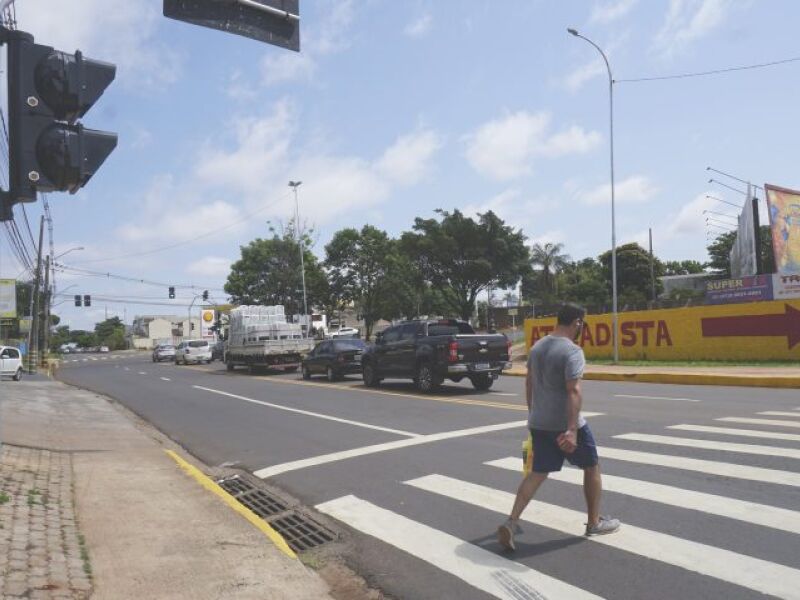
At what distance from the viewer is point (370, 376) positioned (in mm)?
20109

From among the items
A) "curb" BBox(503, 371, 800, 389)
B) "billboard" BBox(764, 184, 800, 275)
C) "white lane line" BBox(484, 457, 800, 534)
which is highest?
"billboard" BBox(764, 184, 800, 275)

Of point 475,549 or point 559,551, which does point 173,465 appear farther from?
point 559,551

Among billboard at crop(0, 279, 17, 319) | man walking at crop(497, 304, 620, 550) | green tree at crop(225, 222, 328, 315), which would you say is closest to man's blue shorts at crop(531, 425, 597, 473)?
man walking at crop(497, 304, 620, 550)

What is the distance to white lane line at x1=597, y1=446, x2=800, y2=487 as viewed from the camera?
660 centimetres

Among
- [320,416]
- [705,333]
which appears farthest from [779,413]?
[705,333]

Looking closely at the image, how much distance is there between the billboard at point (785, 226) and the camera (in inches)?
1236

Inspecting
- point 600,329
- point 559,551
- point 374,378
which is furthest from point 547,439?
point 600,329

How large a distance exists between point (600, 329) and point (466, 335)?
508 inches

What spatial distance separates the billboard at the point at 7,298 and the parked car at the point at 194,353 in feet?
66.8

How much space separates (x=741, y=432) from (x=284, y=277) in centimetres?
5831

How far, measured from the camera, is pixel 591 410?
12055 millimetres

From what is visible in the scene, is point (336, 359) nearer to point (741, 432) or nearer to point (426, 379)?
point (426, 379)

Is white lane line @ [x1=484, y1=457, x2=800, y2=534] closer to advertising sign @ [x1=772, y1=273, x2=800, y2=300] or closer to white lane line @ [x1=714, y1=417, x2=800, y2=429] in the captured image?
white lane line @ [x1=714, y1=417, x2=800, y2=429]

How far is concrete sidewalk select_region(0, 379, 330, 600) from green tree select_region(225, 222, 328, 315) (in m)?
56.1
